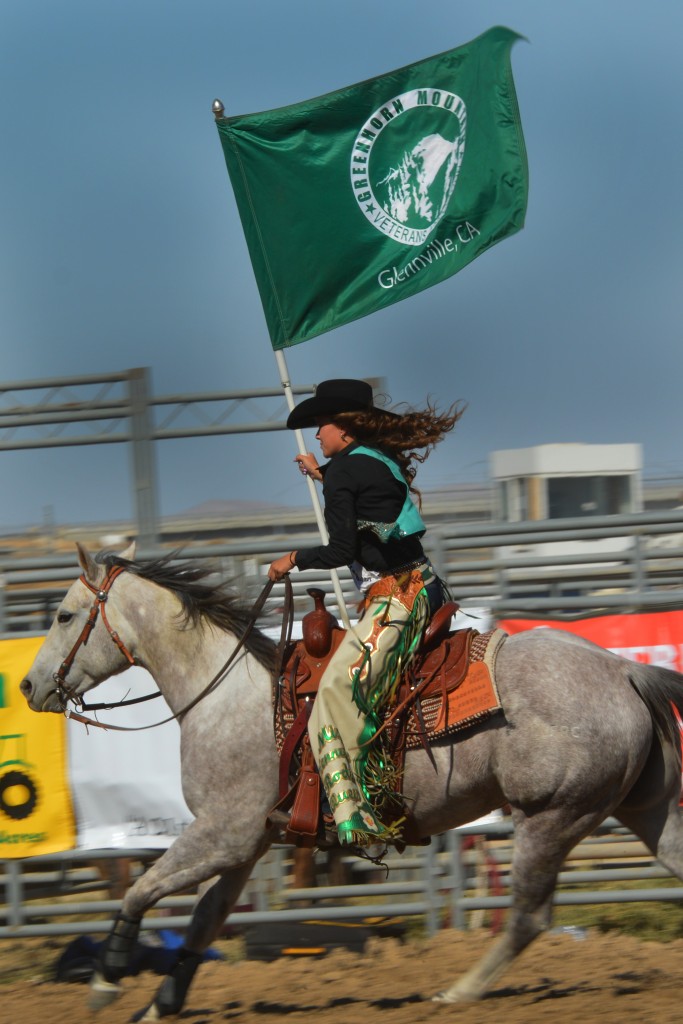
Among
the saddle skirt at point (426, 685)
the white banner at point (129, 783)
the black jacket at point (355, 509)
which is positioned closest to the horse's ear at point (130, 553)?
the saddle skirt at point (426, 685)

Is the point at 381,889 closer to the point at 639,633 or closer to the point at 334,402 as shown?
the point at 639,633

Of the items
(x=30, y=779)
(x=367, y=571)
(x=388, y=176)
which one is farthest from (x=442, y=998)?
(x=388, y=176)

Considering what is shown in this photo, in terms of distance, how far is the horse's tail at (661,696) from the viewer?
5160 mm

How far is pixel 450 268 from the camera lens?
7129 mm

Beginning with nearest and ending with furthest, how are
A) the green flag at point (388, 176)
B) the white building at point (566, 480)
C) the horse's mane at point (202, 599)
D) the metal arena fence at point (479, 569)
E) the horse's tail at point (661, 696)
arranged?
1. the horse's tail at point (661, 696)
2. the horse's mane at point (202, 599)
3. the green flag at point (388, 176)
4. the metal arena fence at point (479, 569)
5. the white building at point (566, 480)

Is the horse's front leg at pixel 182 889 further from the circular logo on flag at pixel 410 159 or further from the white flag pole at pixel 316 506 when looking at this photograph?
the circular logo on flag at pixel 410 159

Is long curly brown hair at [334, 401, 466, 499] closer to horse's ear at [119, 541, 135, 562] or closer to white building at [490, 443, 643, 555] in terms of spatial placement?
horse's ear at [119, 541, 135, 562]

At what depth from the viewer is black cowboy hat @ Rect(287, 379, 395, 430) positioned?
5285 mm

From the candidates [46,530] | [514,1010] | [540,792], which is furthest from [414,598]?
[46,530]

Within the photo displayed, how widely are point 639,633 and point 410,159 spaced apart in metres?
3.09

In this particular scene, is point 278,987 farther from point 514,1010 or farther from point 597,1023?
point 597,1023

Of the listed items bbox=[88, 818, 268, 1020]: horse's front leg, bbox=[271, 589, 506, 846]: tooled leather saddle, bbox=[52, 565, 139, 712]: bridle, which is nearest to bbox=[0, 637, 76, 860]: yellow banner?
bbox=[52, 565, 139, 712]: bridle

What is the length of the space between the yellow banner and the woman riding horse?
2713mm

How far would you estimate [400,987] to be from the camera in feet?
19.9
